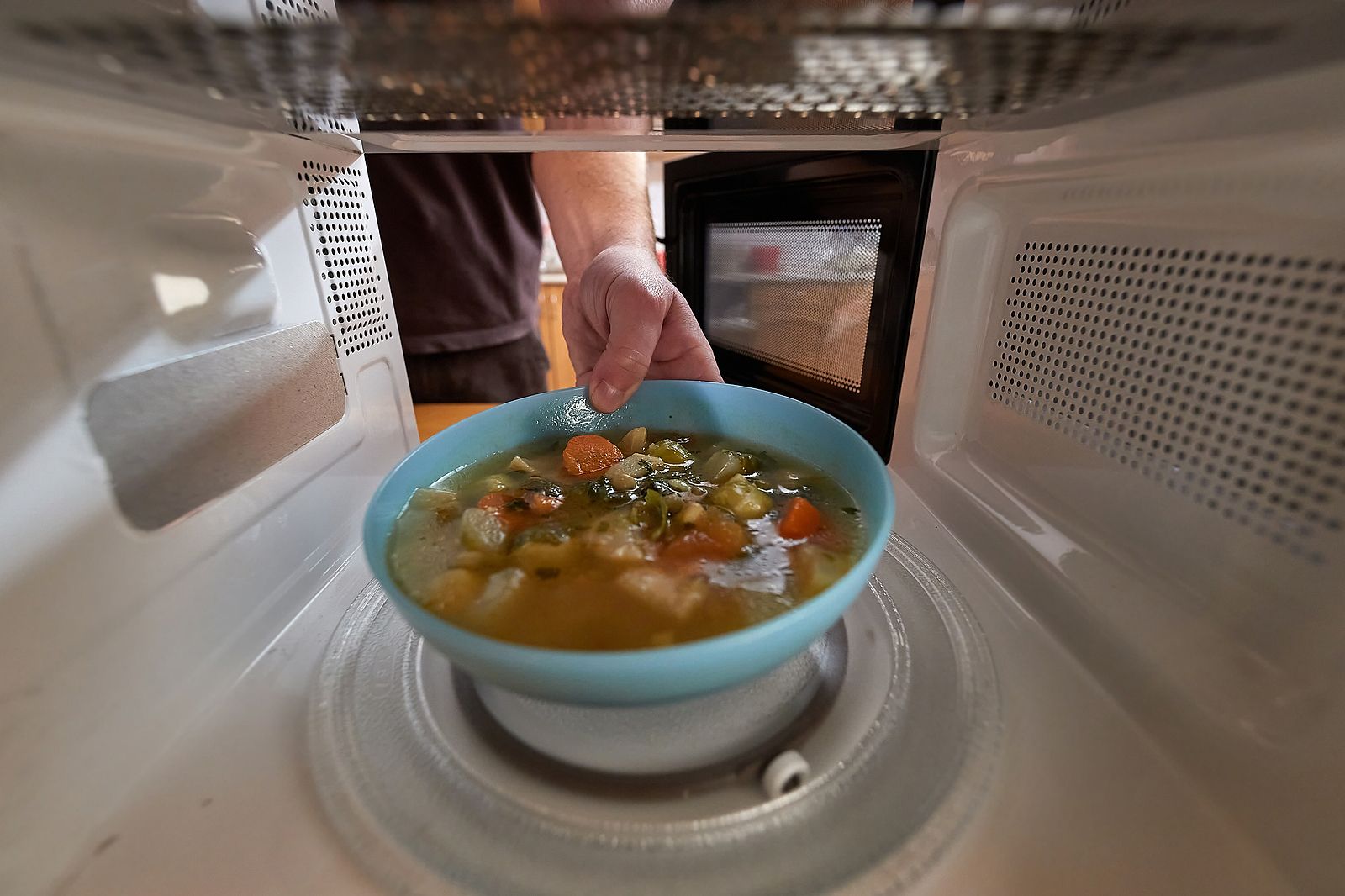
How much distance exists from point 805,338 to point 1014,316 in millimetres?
440

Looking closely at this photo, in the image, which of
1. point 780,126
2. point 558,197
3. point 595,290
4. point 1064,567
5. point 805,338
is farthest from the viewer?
point 558,197

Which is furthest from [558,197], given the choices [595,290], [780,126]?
[780,126]

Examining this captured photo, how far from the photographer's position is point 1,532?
418mm

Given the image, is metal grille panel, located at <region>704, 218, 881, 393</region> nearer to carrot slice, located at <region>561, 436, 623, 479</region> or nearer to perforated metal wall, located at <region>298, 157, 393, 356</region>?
carrot slice, located at <region>561, 436, 623, 479</region>

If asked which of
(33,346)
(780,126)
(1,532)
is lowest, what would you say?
(1,532)

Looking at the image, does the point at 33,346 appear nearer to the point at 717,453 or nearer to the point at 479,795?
the point at 479,795

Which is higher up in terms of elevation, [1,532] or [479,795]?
[1,532]

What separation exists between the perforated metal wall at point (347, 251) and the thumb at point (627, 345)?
0.33 meters

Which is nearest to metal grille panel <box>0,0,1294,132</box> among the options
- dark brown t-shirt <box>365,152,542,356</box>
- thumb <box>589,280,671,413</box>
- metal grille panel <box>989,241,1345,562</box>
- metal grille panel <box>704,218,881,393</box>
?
metal grille panel <box>989,241,1345,562</box>

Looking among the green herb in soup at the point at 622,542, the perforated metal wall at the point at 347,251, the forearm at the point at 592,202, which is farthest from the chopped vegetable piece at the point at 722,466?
the forearm at the point at 592,202

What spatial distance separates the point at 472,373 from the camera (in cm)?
167

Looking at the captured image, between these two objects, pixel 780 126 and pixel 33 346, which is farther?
pixel 780 126

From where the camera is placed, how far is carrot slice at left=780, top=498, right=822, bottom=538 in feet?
2.19

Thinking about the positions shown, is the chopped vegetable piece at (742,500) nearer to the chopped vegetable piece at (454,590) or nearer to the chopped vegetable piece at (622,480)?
the chopped vegetable piece at (622,480)
